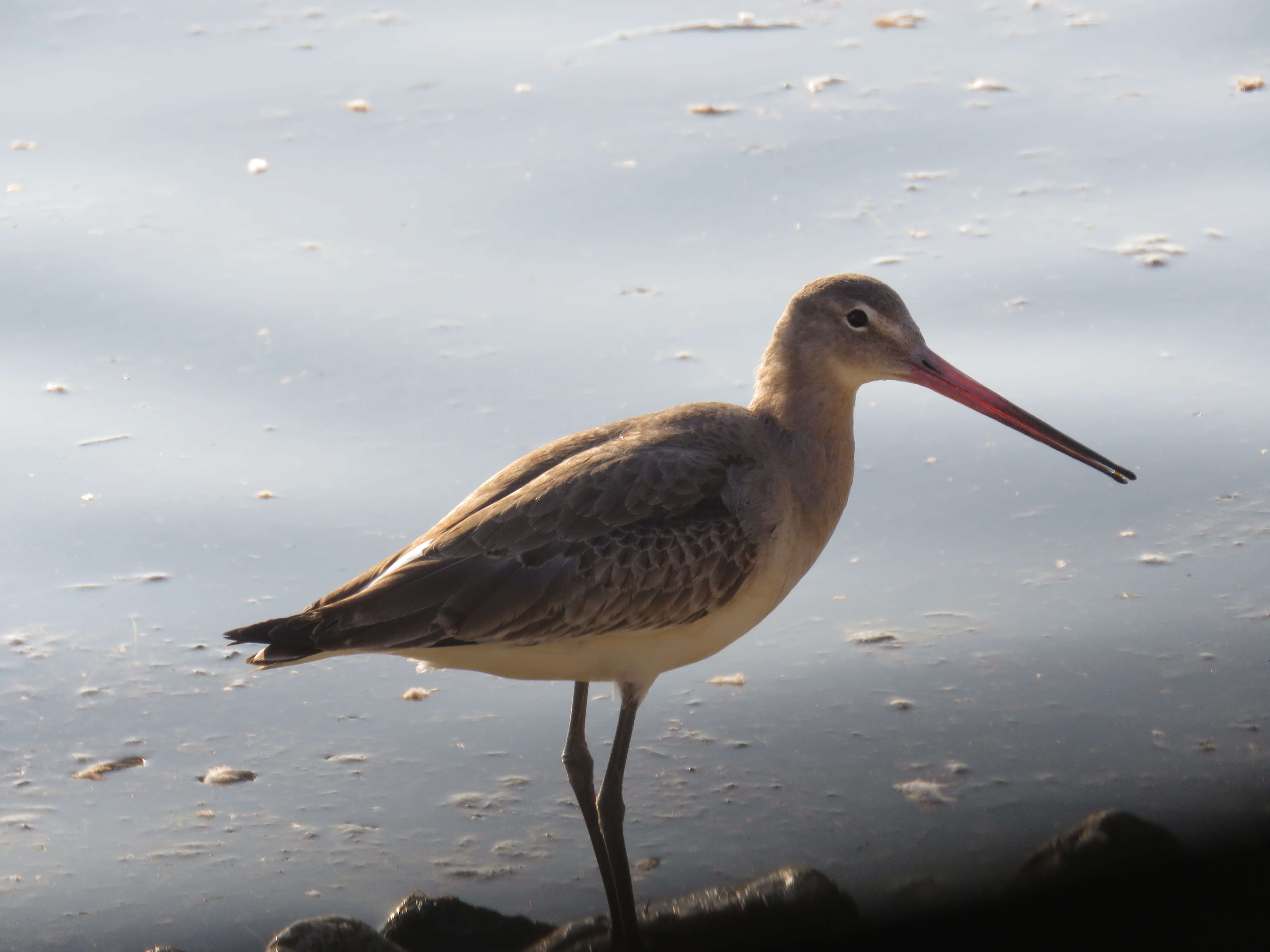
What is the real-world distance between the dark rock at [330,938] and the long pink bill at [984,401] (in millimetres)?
2154

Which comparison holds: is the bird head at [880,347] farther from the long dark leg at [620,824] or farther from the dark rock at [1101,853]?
the long dark leg at [620,824]

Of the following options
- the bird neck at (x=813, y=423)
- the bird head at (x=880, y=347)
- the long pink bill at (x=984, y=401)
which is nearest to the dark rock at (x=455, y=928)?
the bird neck at (x=813, y=423)

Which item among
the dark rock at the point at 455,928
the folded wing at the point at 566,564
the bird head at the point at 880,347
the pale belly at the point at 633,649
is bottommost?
the dark rock at the point at 455,928

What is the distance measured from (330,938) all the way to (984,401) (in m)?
2.36

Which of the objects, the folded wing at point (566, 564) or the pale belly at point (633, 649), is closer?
the folded wing at point (566, 564)

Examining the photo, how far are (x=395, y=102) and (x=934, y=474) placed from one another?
3.68 metres

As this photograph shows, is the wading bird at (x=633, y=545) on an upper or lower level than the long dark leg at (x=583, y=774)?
upper

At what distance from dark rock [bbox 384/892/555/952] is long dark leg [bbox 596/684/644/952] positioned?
7.1 inches

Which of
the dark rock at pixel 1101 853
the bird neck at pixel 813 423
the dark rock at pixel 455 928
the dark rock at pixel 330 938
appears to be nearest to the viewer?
the dark rock at pixel 330 938

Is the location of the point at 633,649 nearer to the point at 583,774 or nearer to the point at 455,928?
the point at 583,774

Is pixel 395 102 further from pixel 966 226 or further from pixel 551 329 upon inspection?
pixel 966 226

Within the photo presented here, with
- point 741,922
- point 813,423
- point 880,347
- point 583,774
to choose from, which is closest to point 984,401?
point 880,347

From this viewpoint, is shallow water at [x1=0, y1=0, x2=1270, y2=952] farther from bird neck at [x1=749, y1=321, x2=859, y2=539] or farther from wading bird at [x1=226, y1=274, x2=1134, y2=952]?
bird neck at [x1=749, y1=321, x2=859, y2=539]

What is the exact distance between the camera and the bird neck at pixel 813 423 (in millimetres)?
4492
